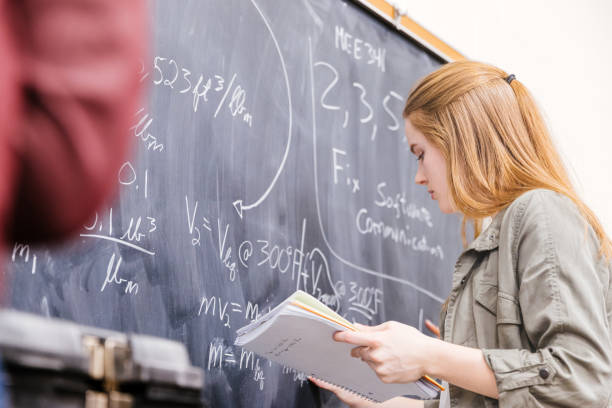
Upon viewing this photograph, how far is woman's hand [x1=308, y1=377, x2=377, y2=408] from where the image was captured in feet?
5.24

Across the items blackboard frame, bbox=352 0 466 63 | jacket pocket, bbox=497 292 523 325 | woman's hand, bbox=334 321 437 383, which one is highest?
blackboard frame, bbox=352 0 466 63

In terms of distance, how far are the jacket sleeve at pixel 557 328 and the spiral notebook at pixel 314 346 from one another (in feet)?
0.61

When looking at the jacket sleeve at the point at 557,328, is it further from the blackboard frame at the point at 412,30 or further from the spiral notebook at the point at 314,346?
the blackboard frame at the point at 412,30

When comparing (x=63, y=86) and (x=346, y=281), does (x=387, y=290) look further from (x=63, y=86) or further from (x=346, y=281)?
(x=63, y=86)

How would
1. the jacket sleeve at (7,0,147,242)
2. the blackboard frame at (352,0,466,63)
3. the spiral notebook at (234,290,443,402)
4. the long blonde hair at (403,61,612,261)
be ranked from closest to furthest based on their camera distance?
the jacket sleeve at (7,0,147,242) → the spiral notebook at (234,290,443,402) → the long blonde hair at (403,61,612,261) → the blackboard frame at (352,0,466,63)

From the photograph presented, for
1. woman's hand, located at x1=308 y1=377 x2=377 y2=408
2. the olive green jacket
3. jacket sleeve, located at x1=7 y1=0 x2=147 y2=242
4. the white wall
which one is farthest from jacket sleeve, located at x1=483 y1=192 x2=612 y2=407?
the white wall

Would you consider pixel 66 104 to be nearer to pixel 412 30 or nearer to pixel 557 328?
pixel 557 328

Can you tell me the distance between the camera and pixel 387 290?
6.19 ft

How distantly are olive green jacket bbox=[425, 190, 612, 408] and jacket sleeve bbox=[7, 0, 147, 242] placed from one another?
0.89 meters

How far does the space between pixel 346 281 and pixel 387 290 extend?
0.19 m

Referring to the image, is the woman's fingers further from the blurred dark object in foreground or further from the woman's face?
the blurred dark object in foreground

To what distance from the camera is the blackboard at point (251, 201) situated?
1253 mm

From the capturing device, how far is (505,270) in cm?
127

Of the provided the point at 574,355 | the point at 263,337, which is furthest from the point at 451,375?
the point at 263,337
